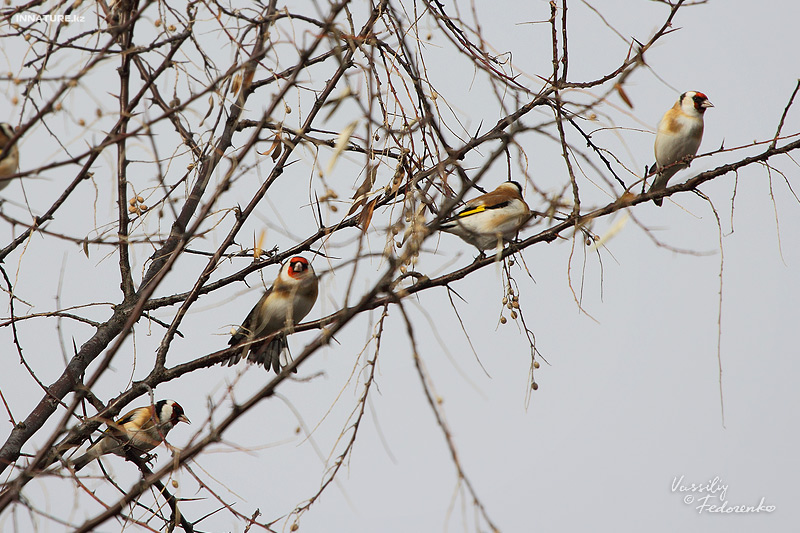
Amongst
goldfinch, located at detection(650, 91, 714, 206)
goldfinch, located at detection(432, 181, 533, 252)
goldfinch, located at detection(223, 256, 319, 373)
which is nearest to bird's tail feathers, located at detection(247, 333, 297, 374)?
goldfinch, located at detection(223, 256, 319, 373)

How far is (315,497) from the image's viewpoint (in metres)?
2.55

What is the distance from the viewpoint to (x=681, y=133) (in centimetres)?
589

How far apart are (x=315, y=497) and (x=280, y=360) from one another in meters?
3.14

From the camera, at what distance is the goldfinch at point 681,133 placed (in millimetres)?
5889

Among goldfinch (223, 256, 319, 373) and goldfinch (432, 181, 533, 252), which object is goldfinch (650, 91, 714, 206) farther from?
goldfinch (223, 256, 319, 373)

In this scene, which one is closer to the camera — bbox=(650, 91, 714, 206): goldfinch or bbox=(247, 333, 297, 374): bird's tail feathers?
bbox=(247, 333, 297, 374): bird's tail feathers

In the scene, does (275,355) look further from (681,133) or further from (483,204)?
(681,133)

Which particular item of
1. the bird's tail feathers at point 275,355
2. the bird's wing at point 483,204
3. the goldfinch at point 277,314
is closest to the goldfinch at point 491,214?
the bird's wing at point 483,204

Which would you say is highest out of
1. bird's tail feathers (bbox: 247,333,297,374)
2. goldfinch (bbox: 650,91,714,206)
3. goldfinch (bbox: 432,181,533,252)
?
goldfinch (bbox: 650,91,714,206)

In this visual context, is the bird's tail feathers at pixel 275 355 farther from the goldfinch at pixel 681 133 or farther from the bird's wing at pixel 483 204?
the goldfinch at pixel 681 133

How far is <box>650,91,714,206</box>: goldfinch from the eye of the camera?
589cm

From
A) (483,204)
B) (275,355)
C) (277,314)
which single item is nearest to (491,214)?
(483,204)

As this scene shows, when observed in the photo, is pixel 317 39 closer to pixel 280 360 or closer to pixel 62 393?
pixel 62 393

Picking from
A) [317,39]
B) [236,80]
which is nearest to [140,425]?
[236,80]
